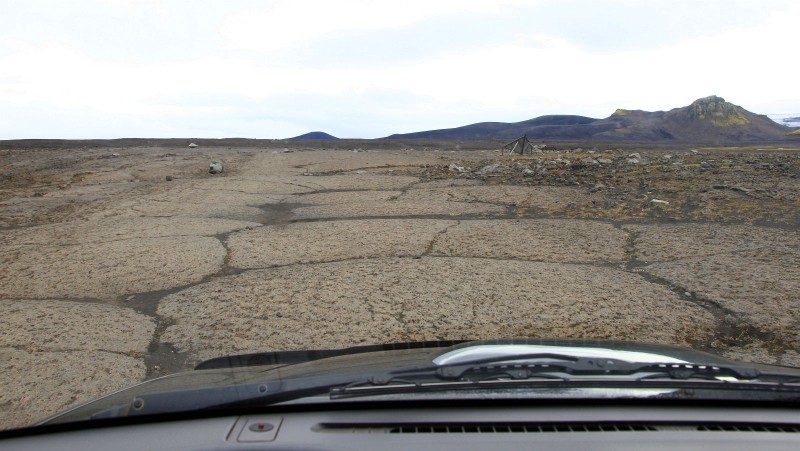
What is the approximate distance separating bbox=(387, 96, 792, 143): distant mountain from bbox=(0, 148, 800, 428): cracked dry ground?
83.7 ft

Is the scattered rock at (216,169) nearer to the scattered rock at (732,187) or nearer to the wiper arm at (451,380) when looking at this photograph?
the scattered rock at (732,187)

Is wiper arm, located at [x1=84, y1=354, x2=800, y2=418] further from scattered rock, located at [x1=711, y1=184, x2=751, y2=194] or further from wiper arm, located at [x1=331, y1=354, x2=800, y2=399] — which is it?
scattered rock, located at [x1=711, y1=184, x2=751, y2=194]

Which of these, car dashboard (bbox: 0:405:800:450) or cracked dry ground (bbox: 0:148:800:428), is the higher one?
car dashboard (bbox: 0:405:800:450)

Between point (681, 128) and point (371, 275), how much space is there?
32.5m

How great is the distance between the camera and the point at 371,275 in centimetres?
405

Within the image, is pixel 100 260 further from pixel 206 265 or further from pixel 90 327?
pixel 90 327

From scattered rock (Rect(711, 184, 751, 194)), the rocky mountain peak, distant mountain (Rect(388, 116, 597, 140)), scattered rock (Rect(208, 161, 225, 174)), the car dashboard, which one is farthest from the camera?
distant mountain (Rect(388, 116, 597, 140))

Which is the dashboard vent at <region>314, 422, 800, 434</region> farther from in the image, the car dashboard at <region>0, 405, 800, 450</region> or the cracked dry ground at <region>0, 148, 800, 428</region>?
the cracked dry ground at <region>0, 148, 800, 428</region>

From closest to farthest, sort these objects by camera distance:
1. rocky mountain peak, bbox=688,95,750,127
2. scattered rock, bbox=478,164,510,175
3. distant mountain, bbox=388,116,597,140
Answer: scattered rock, bbox=478,164,510,175 → rocky mountain peak, bbox=688,95,750,127 → distant mountain, bbox=388,116,597,140

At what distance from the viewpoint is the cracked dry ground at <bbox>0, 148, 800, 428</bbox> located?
304 centimetres

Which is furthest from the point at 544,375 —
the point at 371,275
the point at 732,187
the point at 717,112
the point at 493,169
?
the point at 717,112

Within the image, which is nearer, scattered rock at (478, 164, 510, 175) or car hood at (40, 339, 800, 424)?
car hood at (40, 339, 800, 424)

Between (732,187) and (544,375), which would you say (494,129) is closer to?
(732,187)

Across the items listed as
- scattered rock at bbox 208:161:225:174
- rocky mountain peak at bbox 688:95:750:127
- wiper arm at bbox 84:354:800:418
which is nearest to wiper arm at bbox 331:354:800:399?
wiper arm at bbox 84:354:800:418
